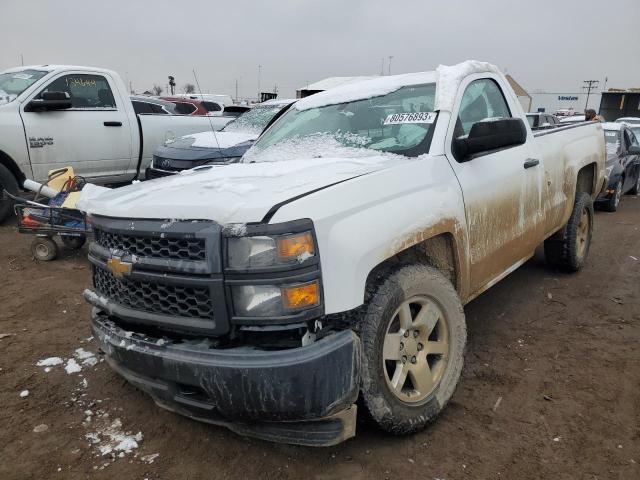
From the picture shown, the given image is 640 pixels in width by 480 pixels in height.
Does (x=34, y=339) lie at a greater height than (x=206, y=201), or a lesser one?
lesser

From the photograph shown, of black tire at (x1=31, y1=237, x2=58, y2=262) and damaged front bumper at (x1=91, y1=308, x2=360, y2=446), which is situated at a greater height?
damaged front bumper at (x1=91, y1=308, x2=360, y2=446)

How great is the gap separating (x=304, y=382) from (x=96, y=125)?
21.4 ft

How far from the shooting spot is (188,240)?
2.06 m

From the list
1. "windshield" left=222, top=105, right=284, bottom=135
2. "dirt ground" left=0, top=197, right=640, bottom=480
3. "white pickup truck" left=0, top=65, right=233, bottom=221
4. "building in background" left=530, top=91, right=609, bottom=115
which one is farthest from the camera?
"building in background" left=530, top=91, right=609, bottom=115

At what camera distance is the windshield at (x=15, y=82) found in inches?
259

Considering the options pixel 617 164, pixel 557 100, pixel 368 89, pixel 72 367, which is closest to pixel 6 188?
pixel 72 367

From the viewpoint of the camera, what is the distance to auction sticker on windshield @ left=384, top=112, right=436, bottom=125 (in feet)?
9.95

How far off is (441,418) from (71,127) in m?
6.43

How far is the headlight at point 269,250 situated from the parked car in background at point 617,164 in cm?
879

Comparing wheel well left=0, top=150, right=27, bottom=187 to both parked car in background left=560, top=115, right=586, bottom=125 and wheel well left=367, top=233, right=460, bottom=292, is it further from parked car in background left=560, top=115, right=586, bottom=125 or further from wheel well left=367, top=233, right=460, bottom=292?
parked car in background left=560, top=115, right=586, bottom=125

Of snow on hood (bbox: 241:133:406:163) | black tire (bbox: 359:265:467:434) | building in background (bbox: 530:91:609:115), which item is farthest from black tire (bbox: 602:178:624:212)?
building in background (bbox: 530:91:609:115)

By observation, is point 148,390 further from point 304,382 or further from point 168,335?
point 304,382

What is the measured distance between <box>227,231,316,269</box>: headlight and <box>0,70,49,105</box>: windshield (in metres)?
6.10

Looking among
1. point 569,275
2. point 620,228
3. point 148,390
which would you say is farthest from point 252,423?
point 620,228
